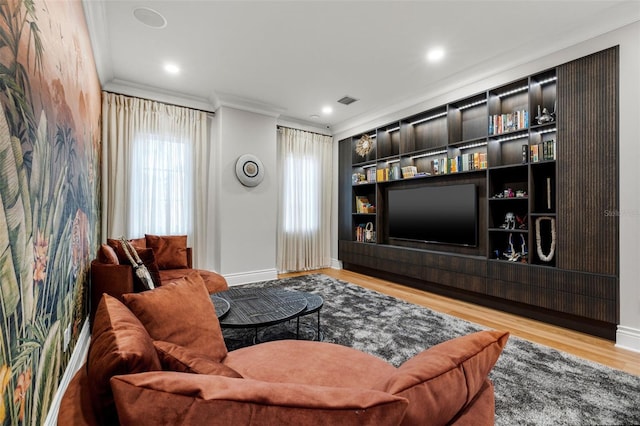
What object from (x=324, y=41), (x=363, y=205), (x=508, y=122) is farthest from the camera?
(x=363, y=205)

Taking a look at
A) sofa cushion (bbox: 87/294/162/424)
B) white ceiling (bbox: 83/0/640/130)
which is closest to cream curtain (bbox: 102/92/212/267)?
white ceiling (bbox: 83/0/640/130)

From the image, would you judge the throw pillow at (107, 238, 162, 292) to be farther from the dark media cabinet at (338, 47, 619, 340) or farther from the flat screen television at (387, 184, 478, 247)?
the flat screen television at (387, 184, 478, 247)

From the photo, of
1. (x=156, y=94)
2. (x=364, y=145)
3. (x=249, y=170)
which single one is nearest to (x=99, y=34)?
(x=156, y=94)

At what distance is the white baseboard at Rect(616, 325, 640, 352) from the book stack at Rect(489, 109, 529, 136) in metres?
2.06

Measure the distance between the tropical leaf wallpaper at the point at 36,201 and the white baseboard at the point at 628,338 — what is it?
3.83 meters

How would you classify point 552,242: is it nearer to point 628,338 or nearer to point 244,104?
point 628,338

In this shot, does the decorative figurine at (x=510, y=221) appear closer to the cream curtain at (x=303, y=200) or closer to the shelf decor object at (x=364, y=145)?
the shelf decor object at (x=364, y=145)

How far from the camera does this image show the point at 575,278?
9.36 feet

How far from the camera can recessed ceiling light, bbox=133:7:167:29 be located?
103 inches

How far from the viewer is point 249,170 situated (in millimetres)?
4695

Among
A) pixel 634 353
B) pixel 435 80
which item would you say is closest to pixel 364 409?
pixel 634 353

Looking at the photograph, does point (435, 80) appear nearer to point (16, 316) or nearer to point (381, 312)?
point (381, 312)

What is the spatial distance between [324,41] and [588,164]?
2.72m

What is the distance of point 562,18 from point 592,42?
15.8 inches
